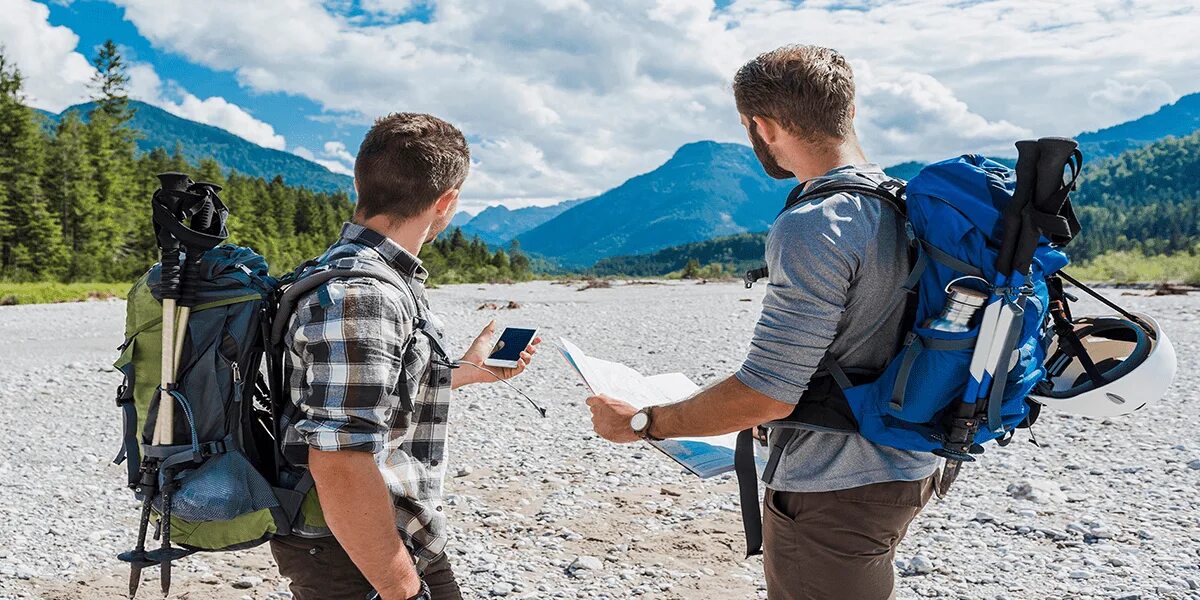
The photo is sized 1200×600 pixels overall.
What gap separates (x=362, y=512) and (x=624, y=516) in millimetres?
4083

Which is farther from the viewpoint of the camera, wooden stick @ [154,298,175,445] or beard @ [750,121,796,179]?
beard @ [750,121,796,179]

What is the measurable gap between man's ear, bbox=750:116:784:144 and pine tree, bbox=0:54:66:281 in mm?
45829

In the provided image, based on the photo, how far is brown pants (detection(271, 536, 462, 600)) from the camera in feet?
7.04

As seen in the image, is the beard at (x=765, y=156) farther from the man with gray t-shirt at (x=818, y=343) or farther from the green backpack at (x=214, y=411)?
the green backpack at (x=214, y=411)

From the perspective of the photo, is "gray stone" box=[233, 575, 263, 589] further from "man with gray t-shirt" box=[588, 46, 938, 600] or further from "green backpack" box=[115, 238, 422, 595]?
"man with gray t-shirt" box=[588, 46, 938, 600]

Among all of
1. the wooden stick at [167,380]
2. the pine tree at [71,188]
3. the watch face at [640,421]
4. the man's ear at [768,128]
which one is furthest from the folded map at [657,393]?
the pine tree at [71,188]

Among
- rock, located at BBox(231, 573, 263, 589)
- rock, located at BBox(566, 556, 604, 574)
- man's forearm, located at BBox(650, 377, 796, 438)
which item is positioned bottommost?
rock, located at BBox(231, 573, 263, 589)

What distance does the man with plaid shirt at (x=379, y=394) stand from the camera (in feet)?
6.08

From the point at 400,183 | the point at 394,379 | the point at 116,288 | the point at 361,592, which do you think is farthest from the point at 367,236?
the point at 116,288

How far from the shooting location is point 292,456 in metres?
2.02

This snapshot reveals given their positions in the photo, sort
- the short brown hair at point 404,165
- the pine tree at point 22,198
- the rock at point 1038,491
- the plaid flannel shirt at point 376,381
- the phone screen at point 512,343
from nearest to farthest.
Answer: the plaid flannel shirt at point 376,381 → the short brown hair at point 404,165 → the phone screen at point 512,343 → the rock at point 1038,491 → the pine tree at point 22,198

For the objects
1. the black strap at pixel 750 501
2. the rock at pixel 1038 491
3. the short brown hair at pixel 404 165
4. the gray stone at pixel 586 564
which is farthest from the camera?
the rock at pixel 1038 491

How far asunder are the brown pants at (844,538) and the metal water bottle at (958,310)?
0.46 metres

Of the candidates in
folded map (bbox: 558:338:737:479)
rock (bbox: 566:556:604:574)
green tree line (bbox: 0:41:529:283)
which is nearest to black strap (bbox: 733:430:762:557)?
folded map (bbox: 558:338:737:479)
